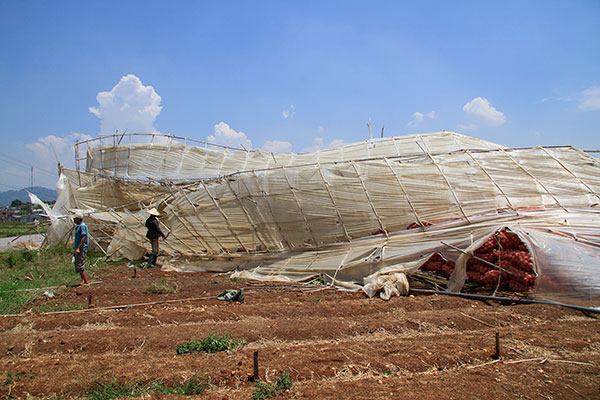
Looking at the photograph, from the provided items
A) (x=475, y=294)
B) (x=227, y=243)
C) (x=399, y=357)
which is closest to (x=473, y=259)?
(x=475, y=294)

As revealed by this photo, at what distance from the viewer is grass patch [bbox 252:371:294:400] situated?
3.45 meters

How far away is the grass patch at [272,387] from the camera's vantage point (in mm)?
3449

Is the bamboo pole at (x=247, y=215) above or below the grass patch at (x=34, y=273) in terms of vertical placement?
above

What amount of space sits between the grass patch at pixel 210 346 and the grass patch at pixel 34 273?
4114 millimetres

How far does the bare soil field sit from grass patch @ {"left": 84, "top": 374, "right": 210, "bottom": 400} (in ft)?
0.28

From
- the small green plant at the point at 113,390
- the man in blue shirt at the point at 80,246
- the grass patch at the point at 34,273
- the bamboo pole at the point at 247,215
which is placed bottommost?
the small green plant at the point at 113,390

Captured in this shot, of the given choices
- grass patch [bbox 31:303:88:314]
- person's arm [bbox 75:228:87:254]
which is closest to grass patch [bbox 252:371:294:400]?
grass patch [bbox 31:303:88:314]

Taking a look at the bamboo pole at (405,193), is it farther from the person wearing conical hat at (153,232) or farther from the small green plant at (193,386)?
the person wearing conical hat at (153,232)

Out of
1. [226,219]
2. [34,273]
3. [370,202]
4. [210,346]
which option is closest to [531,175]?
[370,202]

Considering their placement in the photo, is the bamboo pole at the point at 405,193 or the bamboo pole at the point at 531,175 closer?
the bamboo pole at the point at 531,175

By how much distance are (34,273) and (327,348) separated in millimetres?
9671

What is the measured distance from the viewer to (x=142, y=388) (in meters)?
3.67

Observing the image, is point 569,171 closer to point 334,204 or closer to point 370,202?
point 370,202

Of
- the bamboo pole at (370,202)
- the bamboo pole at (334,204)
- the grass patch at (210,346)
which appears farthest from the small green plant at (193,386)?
the bamboo pole at (334,204)
